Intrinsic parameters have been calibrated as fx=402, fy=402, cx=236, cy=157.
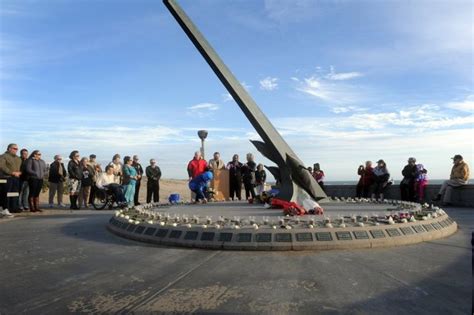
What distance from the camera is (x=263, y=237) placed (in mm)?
5324

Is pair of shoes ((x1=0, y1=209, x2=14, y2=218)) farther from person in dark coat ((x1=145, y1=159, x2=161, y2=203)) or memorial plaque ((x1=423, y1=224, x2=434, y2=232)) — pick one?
memorial plaque ((x1=423, y1=224, x2=434, y2=232))

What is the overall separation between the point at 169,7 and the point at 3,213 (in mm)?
6371

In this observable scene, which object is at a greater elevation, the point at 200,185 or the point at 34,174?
the point at 34,174

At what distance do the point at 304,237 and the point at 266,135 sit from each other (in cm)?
315

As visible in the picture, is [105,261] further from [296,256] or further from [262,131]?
[262,131]

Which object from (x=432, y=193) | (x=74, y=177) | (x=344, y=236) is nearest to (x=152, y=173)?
(x=74, y=177)

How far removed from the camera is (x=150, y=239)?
591 centimetres

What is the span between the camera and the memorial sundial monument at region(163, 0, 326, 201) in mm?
8148

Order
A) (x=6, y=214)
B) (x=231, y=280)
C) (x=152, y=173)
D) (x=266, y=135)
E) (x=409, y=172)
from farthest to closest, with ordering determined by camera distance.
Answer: (x=152, y=173) < (x=409, y=172) < (x=6, y=214) < (x=266, y=135) < (x=231, y=280)

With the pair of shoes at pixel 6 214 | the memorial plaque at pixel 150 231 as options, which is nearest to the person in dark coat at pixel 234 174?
the pair of shoes at pixel 6 214

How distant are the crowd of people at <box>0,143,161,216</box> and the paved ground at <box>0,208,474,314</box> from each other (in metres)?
5.12

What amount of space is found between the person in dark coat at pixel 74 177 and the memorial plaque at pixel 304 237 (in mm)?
8350

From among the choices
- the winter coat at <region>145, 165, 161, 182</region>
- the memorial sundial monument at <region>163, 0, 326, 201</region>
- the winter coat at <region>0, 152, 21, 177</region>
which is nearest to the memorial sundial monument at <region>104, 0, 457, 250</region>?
the memorial sundial monument at <region>163, 0, 326, 201</region>

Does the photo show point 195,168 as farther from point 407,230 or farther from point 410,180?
point 407,230
